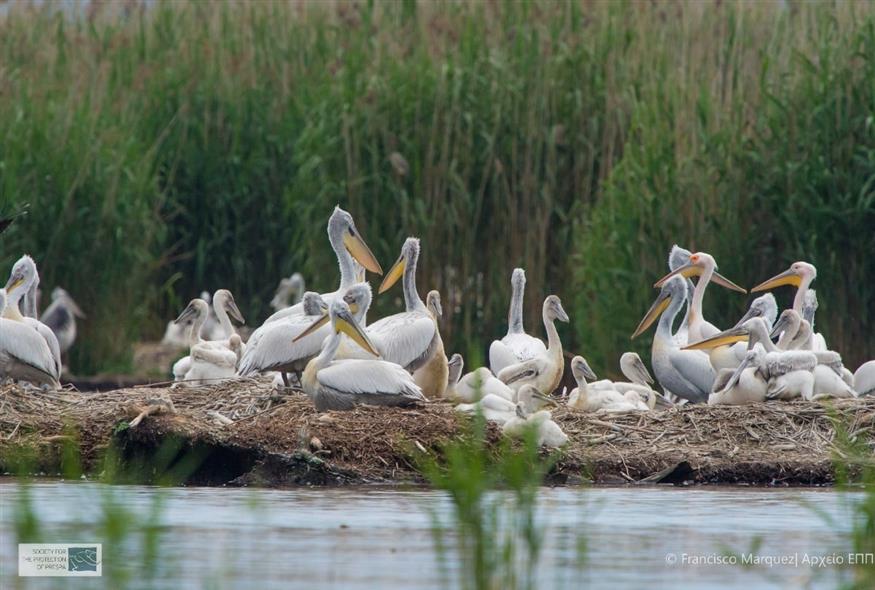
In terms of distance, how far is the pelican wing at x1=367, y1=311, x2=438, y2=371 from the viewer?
10.3 meters

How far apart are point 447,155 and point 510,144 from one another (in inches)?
19.9

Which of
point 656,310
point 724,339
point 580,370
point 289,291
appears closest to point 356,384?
point 580,370

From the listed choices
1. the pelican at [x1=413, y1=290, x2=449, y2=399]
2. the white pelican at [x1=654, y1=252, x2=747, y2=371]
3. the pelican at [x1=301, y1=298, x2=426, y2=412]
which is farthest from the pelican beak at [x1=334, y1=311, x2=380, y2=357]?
the white pelican at [x1=654, y1=252, x2=747, y2=371]

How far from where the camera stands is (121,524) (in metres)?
4.13

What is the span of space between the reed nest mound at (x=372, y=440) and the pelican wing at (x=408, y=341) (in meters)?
0.82

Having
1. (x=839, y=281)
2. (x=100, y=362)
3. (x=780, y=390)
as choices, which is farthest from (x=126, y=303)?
(x=780, y=390)

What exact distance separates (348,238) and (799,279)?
9.47ft

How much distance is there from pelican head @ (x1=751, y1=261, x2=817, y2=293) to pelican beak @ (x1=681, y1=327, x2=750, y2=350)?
1.11 meters

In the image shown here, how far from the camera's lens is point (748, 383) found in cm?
976

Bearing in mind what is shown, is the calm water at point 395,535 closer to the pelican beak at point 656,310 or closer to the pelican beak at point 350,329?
the pelican beak at point 350,329

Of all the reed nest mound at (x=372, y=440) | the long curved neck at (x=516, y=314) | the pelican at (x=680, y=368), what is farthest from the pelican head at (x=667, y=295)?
the reed nest mound at (x=372, y=440)

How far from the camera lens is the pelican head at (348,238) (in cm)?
1199

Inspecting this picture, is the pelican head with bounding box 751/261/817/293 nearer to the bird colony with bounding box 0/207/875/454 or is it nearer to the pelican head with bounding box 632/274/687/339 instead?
the bird colony with bounding box 0/207/875/454

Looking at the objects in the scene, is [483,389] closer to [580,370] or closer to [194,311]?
[580,370]
